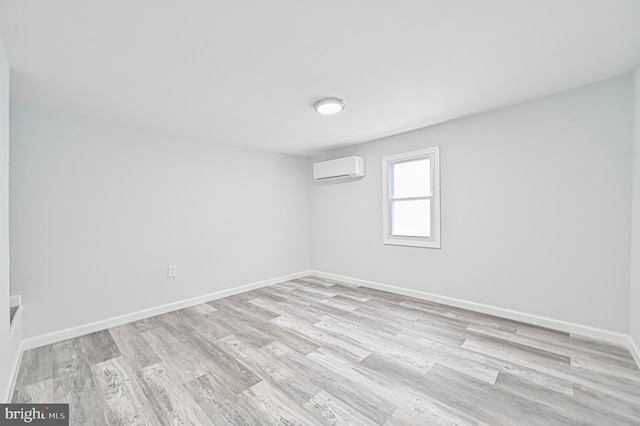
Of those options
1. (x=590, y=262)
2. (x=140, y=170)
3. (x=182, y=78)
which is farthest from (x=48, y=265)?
(x=590, y=262)

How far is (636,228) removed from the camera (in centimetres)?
207

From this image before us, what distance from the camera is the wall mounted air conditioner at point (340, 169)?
407cm

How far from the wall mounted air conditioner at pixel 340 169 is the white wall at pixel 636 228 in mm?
2736

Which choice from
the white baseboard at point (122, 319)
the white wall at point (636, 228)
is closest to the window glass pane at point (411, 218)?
the white wall at point (636, 228)

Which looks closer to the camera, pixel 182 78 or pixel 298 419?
pixel 298 419

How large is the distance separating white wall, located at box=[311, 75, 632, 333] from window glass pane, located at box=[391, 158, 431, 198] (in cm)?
25

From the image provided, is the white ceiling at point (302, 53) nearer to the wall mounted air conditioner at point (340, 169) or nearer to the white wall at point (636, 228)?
the white wall at point (636, 228)

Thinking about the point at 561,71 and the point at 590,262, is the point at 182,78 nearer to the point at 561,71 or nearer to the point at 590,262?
the point at 561,71

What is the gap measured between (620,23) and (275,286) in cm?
435

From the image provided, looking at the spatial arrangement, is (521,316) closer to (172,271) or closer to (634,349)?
(634,349)

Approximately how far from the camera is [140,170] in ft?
10.2

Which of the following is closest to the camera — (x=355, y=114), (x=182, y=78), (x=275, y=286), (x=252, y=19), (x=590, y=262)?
(x=252, y=19)

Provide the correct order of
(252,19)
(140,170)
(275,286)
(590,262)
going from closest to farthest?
(252,19) < (590,262) < (140,170) < (275,286)

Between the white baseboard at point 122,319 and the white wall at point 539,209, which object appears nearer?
the white wall at point 539,209
